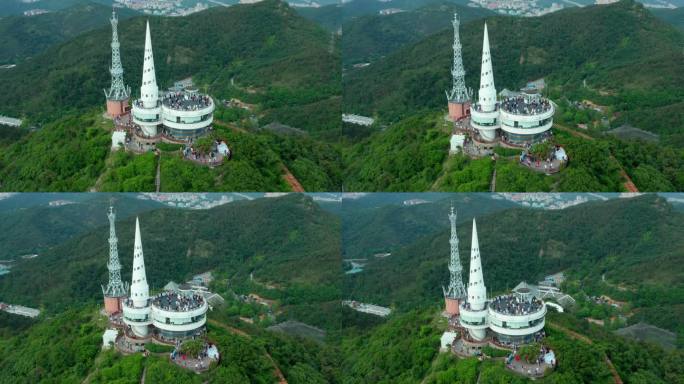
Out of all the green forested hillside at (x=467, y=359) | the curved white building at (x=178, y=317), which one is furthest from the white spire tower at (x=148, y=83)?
the green forested hillside at (x=467, y=359)

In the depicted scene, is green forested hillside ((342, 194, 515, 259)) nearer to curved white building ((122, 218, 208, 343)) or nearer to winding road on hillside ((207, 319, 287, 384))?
winding road on hillside ((207, 319, 287, 384))

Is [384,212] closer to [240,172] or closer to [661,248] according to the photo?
[240,172]

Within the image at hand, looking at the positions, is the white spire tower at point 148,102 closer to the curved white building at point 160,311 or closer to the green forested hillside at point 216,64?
the green forested hillside at point 216,64

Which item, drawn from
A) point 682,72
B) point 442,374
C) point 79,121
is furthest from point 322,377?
point 682,72

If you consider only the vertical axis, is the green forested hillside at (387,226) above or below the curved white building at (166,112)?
below

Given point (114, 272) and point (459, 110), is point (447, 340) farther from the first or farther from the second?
point (114, 272)

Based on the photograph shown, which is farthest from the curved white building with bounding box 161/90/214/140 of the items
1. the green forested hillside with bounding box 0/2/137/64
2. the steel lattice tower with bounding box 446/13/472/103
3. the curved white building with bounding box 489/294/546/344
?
the curved white building with bounding box 489/294/546/344
